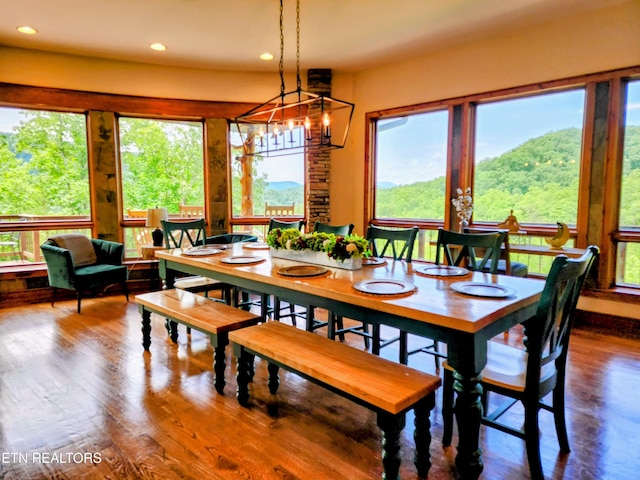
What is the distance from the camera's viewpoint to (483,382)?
1802mm

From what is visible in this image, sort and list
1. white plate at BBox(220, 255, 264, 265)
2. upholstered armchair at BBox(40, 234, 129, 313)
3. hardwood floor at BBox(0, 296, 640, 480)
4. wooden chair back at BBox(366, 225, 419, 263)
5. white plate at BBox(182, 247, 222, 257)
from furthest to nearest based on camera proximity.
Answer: upholstered armchair at BBox(40, 234, 129, 313) → white plate at BBox(182, 247, 222, 257) → wooden chair back at BBox(366, 225, 419, 263) → white plate at BBox(220, 255, 264, 265) → hardwood floor at BBox(0, 296, 640, 480)

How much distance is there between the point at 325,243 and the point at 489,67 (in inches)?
132

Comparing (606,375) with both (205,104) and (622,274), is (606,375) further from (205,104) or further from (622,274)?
(205,104)

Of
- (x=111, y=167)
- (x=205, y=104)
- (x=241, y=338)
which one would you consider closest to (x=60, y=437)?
(x=241, y=338)

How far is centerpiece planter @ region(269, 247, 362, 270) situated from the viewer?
2.57 metres

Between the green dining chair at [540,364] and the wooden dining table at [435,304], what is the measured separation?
11 cm

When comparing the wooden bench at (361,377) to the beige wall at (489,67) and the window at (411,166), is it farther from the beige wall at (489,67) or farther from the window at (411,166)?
the beige wall at (489,67)

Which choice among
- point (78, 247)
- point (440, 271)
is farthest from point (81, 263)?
point (440, 271)

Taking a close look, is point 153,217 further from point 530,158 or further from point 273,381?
point 530,158

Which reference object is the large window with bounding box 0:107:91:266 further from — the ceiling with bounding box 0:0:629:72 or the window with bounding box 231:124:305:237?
the window with bounding box 231:124:305:237

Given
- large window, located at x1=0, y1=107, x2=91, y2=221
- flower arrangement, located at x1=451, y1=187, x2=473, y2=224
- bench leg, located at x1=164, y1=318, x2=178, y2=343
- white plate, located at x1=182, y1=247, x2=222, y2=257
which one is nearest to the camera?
white plate, located at x1=182, y1=247, x2=222, y2=257

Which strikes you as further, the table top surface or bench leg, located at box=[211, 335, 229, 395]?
bench leg, located at box=[211, 335, 229, 395]

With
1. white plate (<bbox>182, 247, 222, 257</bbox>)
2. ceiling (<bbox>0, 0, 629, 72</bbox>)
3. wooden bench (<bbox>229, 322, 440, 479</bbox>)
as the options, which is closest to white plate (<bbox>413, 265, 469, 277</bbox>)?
wooden bench (<bbox>229, 322, 440, 479</bbox>)

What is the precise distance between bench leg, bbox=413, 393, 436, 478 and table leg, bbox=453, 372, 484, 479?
0.46 ft
